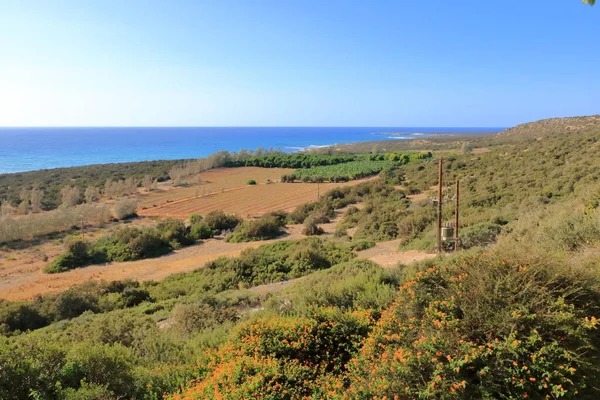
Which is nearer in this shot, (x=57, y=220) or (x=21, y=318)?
(x=21, y=318)

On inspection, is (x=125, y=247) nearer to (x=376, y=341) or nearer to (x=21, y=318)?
(x=21, y=318)

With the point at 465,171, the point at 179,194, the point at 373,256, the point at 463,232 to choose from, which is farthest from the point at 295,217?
the point at 179,194

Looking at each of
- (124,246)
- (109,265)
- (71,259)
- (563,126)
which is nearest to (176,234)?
(124,246)

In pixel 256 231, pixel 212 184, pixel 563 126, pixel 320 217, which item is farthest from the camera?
pixel 563 126

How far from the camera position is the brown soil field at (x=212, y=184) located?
4144 centimetres

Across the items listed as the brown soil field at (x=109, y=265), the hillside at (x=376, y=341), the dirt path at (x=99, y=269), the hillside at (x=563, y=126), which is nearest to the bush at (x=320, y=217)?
the brown soil field at (x=109, y=265)

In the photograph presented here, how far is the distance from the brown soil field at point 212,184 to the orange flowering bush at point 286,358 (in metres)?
33.9

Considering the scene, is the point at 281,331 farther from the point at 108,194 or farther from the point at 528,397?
the point at 108,194

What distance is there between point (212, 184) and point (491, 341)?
49.7 meters

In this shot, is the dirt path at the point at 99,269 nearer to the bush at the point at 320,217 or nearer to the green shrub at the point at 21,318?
the bush at the point at 320,217

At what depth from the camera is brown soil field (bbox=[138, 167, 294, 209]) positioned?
41444 mm

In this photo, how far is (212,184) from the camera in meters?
51.8

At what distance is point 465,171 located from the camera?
36.0m

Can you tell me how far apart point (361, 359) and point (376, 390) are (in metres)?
0.81
